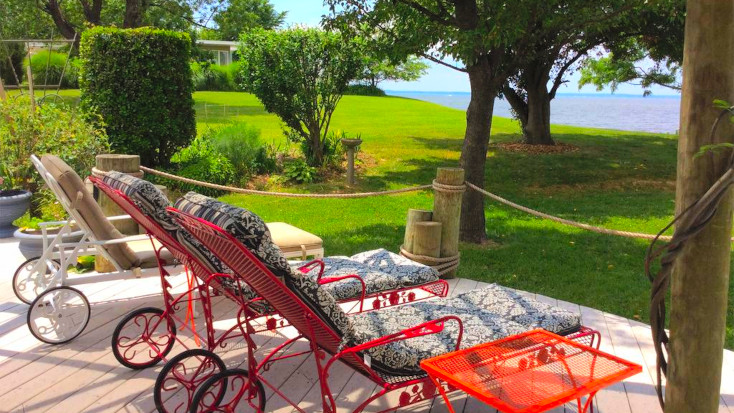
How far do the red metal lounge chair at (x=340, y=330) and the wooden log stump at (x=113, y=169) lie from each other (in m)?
2.54

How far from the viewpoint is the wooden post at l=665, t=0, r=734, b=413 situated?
2008 mm

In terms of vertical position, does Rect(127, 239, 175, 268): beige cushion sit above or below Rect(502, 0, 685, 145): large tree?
below

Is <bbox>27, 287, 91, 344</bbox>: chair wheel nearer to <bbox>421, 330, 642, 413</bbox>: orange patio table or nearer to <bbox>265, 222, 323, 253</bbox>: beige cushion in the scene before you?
<bbox>265, 222, 323, 253</bbox>: beige cushion

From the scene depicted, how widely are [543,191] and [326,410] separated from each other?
993cm

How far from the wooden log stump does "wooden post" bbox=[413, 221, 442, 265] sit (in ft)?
7.95

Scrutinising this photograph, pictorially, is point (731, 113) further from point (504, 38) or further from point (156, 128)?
point (156, 128)

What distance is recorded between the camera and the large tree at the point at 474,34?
22.9ft

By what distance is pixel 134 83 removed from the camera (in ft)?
32.0

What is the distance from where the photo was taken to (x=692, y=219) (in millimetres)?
2027

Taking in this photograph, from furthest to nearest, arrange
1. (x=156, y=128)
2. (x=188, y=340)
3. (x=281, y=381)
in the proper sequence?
(x=156, y=128) → (x=188, y=340) → (x=281, y=381)

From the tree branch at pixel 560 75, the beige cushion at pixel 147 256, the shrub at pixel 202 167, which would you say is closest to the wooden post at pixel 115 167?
the beige cushion at pixel 147 256

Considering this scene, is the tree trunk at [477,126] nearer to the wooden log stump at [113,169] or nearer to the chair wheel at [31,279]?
the wooden log stump at [113,169]

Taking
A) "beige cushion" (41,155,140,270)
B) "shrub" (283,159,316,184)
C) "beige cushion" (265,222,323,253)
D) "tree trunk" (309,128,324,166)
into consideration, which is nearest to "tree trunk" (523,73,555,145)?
"tree trunk" (309,128,324,166)

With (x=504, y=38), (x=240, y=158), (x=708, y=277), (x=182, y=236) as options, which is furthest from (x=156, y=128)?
(x=708, y=277)
